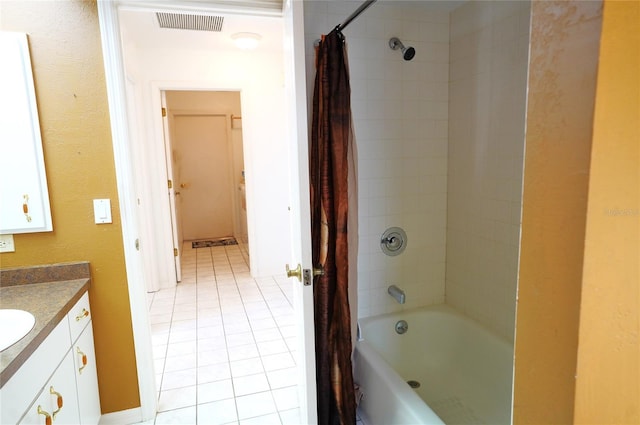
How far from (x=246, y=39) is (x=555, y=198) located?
10.5 ft

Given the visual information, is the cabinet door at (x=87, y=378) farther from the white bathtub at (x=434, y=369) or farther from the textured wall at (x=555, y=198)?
the textured wall at (x=555, y=198)

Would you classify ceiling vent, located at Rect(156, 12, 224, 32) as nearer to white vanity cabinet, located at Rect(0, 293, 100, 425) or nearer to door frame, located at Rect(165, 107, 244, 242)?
white vanity cabinet, located at Rect(0, 293, 100, 425)

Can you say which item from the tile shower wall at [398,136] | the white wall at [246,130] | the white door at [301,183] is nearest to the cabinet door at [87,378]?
the white door at [301,183]

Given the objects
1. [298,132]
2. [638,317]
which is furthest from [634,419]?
[298,132]

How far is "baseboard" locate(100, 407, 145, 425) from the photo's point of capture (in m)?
1.77

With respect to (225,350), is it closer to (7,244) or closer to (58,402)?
(58,402)

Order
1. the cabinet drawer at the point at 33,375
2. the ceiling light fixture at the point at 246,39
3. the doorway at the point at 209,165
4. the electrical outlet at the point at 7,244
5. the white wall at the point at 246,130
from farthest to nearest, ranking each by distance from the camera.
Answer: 1. the doorway at the point at 209,165
2. the white wall at the point at 246,130
3. the ceiling light fixture at the point at 246,39
4. the electrical outlet at the point at 7,244
5. the cabinet drawer at the point at 33,375

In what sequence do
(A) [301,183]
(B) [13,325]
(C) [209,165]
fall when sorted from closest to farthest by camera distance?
1. (B) [13,325]
2. (A) [301,183]
3. (C) [209,165]

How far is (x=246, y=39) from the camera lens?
309 centimetres

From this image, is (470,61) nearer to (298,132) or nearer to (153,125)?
(298,132)

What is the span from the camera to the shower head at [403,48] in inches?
73.9

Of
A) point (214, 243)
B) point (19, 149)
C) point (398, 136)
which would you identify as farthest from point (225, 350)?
point (214, 243)

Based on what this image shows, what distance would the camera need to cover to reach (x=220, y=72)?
11.6 ft

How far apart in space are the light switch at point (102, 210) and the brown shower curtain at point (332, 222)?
957mm
